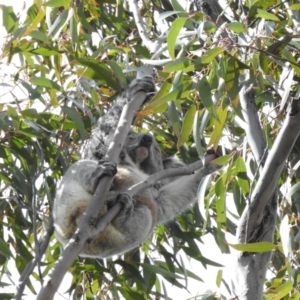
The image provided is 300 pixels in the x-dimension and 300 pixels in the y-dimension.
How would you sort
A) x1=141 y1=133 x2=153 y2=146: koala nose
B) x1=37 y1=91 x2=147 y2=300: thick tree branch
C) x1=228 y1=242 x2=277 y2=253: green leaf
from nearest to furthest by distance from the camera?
x1=37 y1=91 x2=147 y2=300: thick tree branch → x1=228 y1=242 x2=277 y2=253: green leaf → x1=141 y1=133 x2=153 y2=146: koala nose

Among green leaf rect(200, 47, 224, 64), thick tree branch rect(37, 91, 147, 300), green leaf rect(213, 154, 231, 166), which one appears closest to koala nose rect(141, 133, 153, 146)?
thick tree branch rect(37, 91, 147, 300)

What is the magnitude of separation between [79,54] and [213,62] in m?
1.58

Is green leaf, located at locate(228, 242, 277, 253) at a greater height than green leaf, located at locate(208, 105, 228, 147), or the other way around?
green leaf, located at locate(208, 105, 228, 147)

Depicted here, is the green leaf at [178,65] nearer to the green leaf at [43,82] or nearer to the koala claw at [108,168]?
the koala claw at [108,168]

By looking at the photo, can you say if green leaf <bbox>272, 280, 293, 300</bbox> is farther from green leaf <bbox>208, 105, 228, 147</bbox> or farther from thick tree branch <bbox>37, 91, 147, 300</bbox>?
thick tree branch <bbox>37, 91, 147, 300</bbox>

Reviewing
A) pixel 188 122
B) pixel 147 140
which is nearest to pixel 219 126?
pixel 188 122

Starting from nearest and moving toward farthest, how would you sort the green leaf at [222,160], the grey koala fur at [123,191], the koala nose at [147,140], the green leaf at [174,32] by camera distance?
the green leaf at [174,32]
the green leaf at [222,160]
the grey koala fur at [123,191]
the koala nose at [147,140]

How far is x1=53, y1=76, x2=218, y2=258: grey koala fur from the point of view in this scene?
396 centimetres

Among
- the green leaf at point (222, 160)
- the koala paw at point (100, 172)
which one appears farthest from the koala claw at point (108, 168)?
the green leaf at point (222, 160)

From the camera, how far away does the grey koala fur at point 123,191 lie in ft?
13.0

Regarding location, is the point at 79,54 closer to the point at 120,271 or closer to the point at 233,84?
the point at 120,271

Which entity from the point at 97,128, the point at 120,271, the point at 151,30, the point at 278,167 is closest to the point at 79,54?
the point at 97,128

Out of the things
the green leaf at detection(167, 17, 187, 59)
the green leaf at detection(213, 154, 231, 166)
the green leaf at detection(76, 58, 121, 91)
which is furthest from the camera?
the green leaf at detection(76, 58, 121, 91)

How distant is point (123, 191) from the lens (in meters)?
3.87
